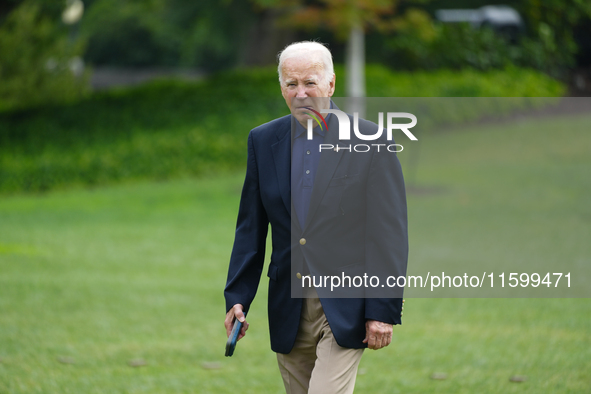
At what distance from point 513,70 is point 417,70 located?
27.9 ft

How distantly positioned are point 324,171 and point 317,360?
30.0 inches

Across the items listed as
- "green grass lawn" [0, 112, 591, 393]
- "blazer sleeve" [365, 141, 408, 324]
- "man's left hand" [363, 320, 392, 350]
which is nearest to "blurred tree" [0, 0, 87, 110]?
"green grass lawn" [0, 112, 591, 393]

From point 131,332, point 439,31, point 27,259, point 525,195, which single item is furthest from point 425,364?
point 439,31

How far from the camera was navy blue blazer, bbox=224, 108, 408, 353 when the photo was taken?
118 inches

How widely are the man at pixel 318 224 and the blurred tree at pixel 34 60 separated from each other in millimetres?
19988

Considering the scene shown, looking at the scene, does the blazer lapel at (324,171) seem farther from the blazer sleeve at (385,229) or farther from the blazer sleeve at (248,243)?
the blazer sleeve at (248,243)

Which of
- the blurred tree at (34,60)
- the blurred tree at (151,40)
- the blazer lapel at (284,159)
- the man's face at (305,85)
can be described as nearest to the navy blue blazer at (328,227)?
the blazer lapel at (284,159)

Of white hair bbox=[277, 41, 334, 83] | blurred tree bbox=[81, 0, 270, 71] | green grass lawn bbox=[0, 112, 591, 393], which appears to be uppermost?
blurred tree bbox=[81, 0, 270, 71]

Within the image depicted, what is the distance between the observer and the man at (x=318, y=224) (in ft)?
9.86

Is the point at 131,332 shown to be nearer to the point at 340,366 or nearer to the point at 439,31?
the point at 340,366

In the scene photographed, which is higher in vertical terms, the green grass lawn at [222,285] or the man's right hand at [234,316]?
the man's right hand at [234,316]

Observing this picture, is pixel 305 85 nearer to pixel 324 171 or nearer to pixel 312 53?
pixel 312 53

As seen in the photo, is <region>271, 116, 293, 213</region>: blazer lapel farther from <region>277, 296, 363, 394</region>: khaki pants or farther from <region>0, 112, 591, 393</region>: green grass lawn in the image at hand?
<region>0, 112, 591, 393</region>: green grass lawn

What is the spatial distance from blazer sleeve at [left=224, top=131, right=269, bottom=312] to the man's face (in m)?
0.29
